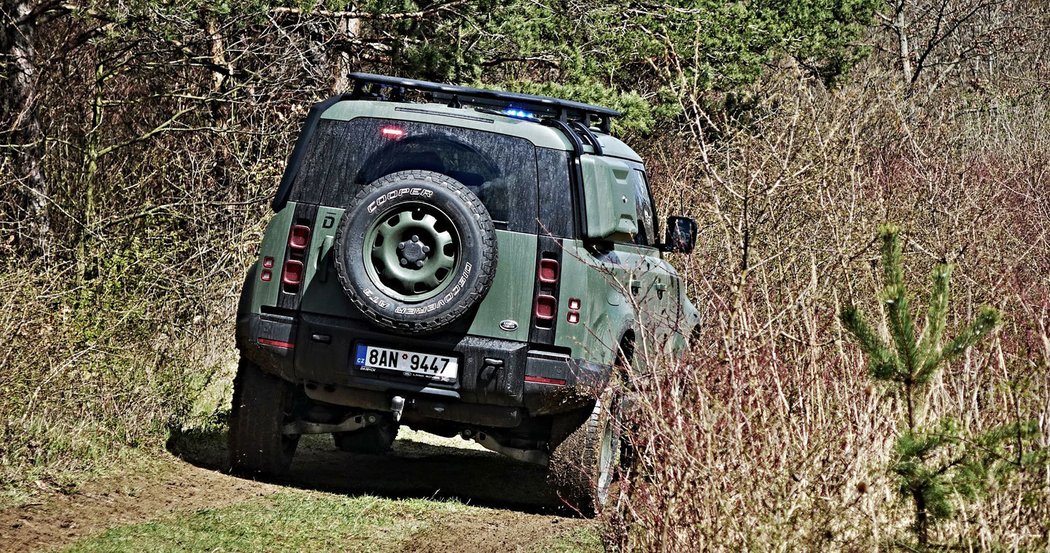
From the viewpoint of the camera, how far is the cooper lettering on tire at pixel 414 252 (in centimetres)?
718

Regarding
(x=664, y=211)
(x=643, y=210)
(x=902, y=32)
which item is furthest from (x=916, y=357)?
(x=902, y=32)

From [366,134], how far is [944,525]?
4.03 m

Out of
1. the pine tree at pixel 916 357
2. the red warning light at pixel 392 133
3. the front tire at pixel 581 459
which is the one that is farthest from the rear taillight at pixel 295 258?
the pine tree at pixel 916 357

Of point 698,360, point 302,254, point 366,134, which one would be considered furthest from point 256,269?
point 698,360

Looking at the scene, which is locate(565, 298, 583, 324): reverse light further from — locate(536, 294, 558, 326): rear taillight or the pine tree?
the pine tree

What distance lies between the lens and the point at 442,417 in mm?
7582

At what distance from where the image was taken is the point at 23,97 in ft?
39.1

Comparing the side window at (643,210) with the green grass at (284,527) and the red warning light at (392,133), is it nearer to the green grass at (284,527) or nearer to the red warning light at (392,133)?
the red warning light at (392,133)

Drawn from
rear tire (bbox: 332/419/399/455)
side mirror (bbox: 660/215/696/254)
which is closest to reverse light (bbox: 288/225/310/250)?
rear tire (bbox: 332/419/399/455)

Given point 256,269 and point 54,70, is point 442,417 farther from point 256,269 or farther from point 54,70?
point 54,70

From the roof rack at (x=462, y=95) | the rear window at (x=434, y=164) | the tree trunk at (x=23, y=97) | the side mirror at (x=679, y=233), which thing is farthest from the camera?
the tree trunk at (x=23, y=97)

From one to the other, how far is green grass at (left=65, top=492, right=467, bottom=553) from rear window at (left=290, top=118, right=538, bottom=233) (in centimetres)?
164

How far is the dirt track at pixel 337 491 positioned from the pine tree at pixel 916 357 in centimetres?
275

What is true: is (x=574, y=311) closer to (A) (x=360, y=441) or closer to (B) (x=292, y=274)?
(B) (x=292, y=274)
